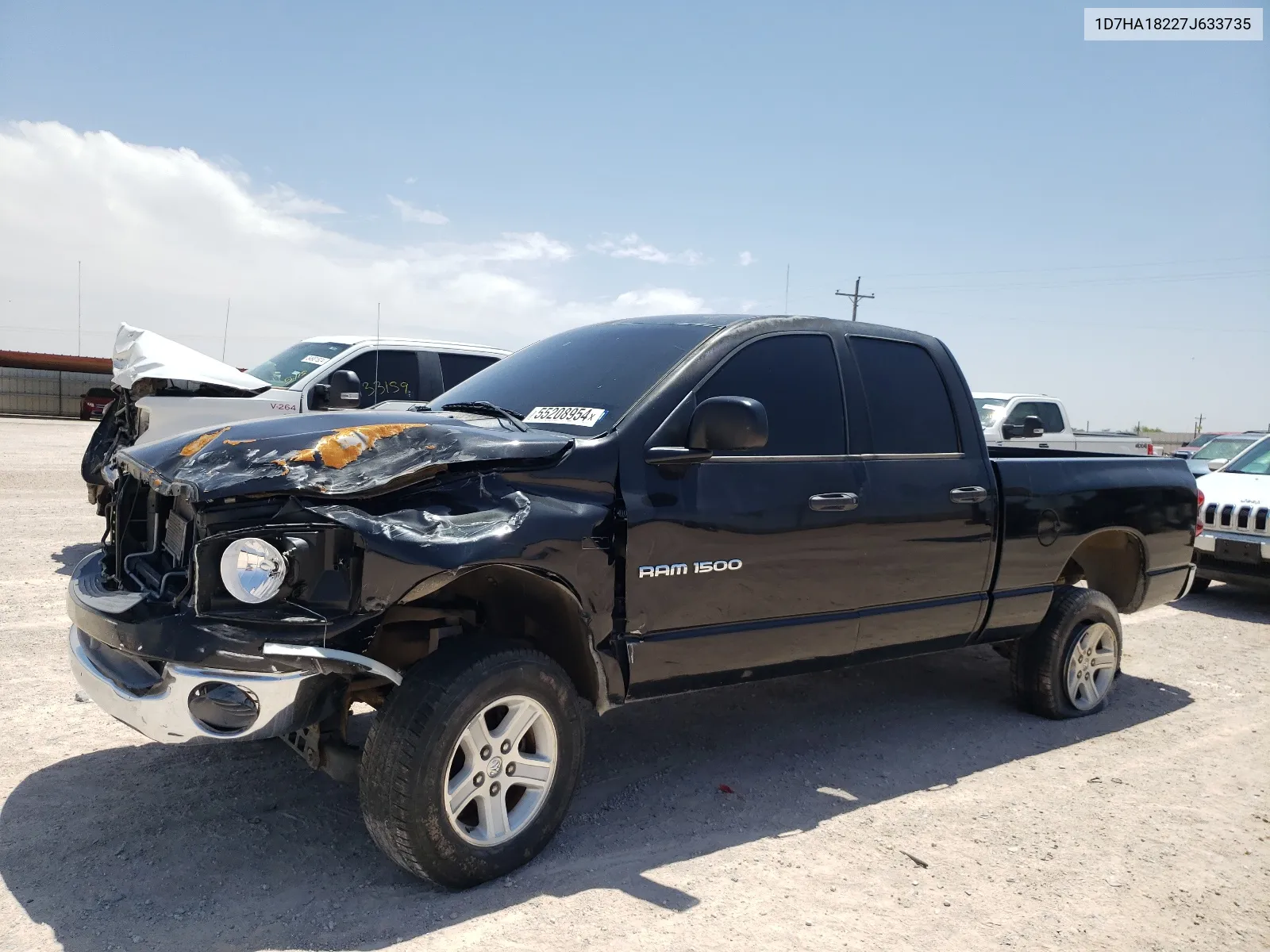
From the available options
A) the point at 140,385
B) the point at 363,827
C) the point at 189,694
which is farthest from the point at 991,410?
the point at 189,694

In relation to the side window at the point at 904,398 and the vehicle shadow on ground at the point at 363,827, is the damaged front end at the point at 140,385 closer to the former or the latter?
the vehicle shadow on ground at the point at 363,827

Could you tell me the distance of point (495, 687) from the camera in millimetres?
3188

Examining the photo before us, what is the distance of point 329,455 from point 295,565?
393 mm

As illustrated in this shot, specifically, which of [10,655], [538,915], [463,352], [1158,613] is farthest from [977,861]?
[463,352]

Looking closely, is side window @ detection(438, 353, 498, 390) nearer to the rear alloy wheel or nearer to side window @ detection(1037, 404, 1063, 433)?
the rear alloy wheel

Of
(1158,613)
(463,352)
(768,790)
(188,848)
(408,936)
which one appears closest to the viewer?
(408,936)

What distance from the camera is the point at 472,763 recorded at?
10.6 ft

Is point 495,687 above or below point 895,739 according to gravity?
above

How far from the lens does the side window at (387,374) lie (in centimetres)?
961

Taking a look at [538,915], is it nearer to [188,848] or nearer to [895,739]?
[188,848]

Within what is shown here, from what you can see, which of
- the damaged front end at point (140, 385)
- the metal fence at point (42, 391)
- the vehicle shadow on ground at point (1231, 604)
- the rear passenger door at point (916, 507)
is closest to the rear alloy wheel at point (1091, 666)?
the rear passenger door at point (916, 507)

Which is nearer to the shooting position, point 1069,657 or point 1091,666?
point 1069,657

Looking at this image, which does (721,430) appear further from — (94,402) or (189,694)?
(94,402)

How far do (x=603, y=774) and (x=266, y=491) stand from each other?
2120 mm
